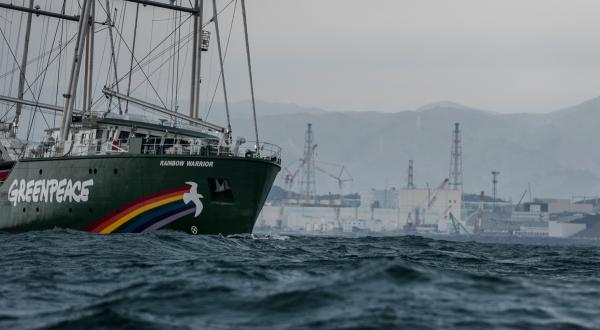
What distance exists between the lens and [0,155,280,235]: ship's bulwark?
4041 cm

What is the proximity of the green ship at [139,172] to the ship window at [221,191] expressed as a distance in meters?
0.04

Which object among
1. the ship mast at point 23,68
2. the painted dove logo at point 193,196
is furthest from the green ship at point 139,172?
the ship mast at point 23,68

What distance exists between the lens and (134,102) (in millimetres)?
47094

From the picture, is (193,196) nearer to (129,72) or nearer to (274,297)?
(129,72)

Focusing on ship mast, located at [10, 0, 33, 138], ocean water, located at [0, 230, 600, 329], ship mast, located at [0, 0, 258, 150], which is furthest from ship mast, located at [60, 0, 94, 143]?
ocean water, located at [0, 230, 600, 329]

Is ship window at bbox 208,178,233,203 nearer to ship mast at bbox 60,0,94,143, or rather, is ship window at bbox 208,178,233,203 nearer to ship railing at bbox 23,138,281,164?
ship railing at bbox 23,138,281,164

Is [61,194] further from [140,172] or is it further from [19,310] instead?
[19,310]

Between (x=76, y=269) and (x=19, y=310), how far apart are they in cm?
701

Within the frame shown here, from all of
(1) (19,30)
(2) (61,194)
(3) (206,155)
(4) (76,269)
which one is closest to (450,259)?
(3) (206,155)

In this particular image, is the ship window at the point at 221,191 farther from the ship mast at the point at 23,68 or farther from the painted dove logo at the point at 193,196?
the ship mast at the point at 23,68

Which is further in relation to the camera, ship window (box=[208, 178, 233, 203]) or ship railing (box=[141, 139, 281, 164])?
ship railing (box=[141, 139, 281, 164])

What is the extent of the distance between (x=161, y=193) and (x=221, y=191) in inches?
98.9

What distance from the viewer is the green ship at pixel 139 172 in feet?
133

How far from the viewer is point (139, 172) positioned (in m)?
40.5
